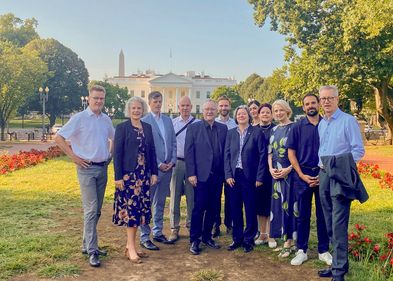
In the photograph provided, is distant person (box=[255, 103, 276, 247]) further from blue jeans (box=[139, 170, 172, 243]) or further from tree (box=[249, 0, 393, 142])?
tree (box=[249, 0, 393, 142])

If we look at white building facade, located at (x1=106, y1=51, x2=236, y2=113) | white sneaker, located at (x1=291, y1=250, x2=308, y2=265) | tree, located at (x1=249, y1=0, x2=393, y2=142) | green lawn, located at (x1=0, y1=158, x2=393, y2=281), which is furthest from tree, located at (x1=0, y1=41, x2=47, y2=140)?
white building facade, located at (x1=106, y1=51, x2=236, y2=113)

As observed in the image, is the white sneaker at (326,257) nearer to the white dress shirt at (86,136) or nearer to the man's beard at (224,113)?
the man's beard at (224,113)

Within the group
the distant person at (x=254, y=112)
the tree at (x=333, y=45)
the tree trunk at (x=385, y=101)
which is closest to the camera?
the distant person at (x=254, y=112)

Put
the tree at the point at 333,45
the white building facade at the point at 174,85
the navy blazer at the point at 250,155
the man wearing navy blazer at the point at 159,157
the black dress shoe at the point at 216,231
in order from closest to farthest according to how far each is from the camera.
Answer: the navy blazer at the point at 250,155, the man wearing navy blazer at the point at 159,157, the black dress shoe at the point at 216,231, the tree at the point at 333,45, the white building facade at the point at 174,85

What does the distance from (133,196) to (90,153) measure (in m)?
0.72

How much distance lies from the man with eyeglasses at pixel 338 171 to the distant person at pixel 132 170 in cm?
205

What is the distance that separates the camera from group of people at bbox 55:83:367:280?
14.3ft

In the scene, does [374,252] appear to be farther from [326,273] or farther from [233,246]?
[233,246]

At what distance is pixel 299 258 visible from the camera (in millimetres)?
4926

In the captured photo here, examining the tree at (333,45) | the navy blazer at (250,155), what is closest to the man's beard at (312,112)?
the navy blazer at (250,155)

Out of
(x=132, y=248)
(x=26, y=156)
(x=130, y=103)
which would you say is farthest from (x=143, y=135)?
(x=26, y=156)

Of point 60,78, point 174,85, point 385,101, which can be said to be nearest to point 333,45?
point 385,101

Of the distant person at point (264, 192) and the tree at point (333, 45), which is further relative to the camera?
the tree at point (333, 45)

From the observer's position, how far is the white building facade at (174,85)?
91.3 meters
